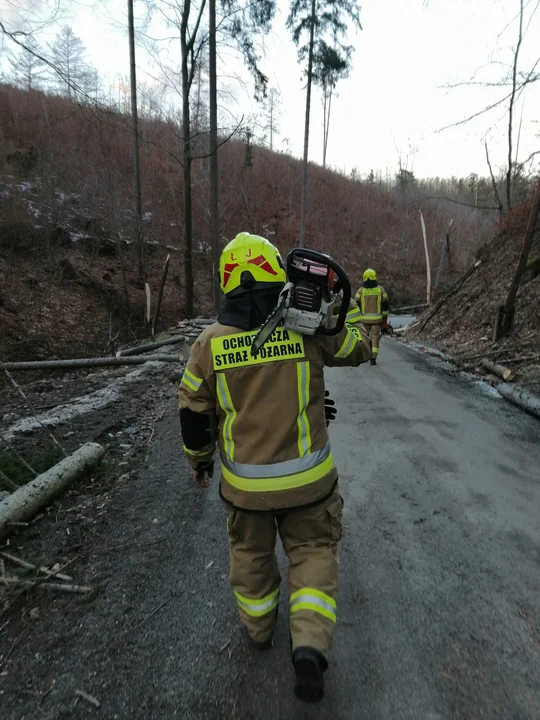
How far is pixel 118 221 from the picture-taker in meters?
17.6

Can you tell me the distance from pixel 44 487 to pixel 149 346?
817 cm

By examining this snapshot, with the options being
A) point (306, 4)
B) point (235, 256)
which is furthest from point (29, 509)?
point (306, 4)

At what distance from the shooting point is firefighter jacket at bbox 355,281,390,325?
9.52m

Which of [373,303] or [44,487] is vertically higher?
[373,303]

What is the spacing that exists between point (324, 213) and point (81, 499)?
43.4 meters

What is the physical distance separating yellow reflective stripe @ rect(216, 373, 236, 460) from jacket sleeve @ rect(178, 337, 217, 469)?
59 mm

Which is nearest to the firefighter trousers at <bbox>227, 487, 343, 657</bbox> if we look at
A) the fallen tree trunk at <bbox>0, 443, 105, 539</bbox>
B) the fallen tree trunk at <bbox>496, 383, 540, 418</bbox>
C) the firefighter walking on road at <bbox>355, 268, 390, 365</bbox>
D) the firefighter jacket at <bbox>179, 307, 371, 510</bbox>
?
the firefighter jacket at <bbox>179, 307, 371, 510</bbox>

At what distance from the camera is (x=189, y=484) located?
407cm

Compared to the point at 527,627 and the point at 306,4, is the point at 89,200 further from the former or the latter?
the point at 527,627

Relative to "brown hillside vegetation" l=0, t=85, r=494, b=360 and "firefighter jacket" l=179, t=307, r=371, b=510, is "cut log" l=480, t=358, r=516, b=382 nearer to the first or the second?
"firefighter jacket" l=179, t=307, r=371, b=510

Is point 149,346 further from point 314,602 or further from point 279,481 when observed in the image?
point 314,602

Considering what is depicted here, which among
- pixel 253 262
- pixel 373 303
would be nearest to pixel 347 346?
pixel 253 262

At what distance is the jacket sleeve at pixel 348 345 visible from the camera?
2232 mm

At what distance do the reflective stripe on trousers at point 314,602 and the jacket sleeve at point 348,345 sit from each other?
1122mm
